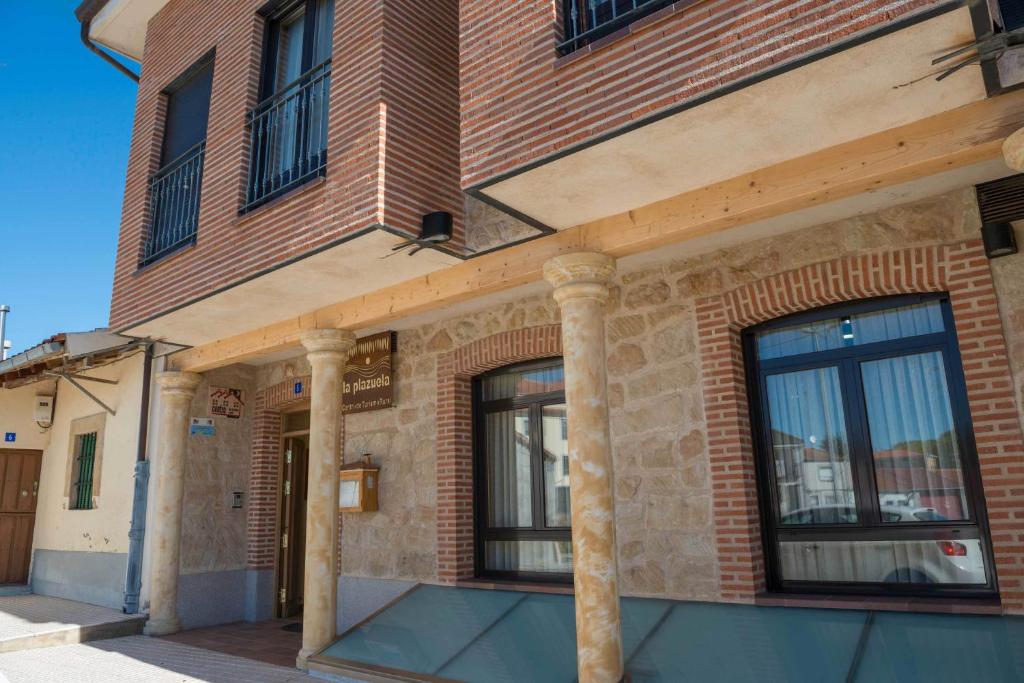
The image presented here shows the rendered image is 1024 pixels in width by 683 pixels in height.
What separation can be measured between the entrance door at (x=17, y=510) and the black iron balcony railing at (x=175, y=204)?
6.59 m

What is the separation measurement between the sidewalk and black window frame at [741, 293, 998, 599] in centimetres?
709

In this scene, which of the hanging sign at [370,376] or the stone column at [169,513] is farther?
the stone column at [169,513]

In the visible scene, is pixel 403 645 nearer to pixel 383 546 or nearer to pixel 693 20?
pixel 383 546

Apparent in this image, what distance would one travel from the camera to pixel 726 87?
11.4ft

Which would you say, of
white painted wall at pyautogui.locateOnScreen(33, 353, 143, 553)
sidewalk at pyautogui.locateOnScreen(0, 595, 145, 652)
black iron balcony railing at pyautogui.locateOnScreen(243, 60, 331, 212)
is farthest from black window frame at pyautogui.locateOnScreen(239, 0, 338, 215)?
sidewalk at pyautogui.locateOnScreen(0, 595, 145, 652)

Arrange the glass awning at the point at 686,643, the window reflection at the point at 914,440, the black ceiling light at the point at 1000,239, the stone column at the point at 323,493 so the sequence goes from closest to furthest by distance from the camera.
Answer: the glass awning at the point at 686,643 < the black ceiling light at the point at 1000,239 < the window reflection at the point at 914,440 < the stone column at the point at 323,493

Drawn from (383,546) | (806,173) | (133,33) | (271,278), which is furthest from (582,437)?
(133,33)

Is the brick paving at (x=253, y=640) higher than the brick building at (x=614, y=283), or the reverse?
the brick building at (x=614, y=283)

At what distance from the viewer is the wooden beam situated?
12.1 feet

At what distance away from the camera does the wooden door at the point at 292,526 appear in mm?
9320

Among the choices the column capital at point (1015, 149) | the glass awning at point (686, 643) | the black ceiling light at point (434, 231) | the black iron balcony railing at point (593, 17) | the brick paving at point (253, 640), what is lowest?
the brick paving at point (253, 640)

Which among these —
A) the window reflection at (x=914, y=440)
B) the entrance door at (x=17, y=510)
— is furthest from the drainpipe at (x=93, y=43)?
the window reflection at (x=914, y=440)

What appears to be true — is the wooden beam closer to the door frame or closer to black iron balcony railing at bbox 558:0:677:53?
black iron balcony railing at bbox 558:0:677:53

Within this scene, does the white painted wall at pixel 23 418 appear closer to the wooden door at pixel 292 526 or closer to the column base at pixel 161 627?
the wooden door at pixel 292 526
